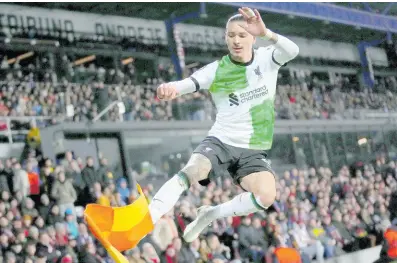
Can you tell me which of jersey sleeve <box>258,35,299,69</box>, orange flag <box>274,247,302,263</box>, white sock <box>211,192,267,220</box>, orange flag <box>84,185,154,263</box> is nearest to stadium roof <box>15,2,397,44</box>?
orange flag <box>274,247,302,263</box>

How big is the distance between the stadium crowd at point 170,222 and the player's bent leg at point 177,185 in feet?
17.0

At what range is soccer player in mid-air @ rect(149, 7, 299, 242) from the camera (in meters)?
6.50

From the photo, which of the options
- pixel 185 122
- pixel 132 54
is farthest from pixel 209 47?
pixel 185 122

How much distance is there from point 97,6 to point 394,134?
12.3 metres

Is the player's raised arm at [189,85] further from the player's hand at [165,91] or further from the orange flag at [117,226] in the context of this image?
the orange flag at [117,226]

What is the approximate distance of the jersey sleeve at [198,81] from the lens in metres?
6.41

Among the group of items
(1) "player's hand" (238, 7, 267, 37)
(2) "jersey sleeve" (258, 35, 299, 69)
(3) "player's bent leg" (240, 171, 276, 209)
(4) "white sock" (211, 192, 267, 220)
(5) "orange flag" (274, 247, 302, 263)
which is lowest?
(5) "orange flag" (274, 247, 302, 263)

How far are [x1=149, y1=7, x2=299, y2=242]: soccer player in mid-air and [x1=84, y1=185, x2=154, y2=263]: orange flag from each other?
0.82 meters

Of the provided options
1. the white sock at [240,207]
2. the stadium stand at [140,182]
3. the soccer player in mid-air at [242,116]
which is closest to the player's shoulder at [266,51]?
the soccer player in mid-air at [242,116]

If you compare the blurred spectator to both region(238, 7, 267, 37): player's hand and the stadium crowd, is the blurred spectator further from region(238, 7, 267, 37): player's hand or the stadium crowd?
region(238, 7, 267, 37): player's hand

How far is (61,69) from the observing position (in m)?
22.6

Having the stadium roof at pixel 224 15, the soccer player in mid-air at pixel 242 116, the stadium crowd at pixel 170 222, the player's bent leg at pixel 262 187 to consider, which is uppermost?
the stadium roof at pixel 224 15

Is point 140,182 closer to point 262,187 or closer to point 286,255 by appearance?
point 286,255

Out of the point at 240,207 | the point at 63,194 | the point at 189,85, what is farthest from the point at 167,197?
the point at 63,194
